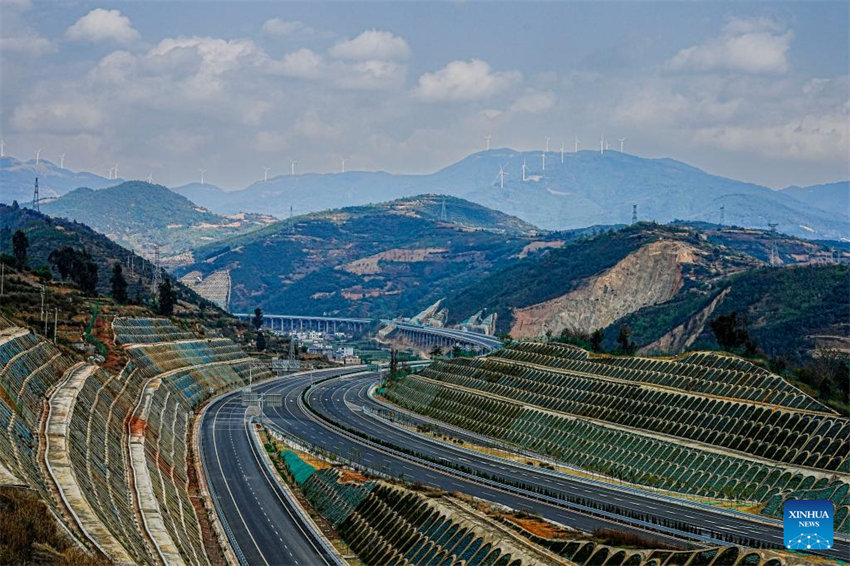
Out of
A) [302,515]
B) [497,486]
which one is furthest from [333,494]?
[497,486]

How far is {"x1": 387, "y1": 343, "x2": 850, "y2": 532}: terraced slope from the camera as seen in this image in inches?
3661

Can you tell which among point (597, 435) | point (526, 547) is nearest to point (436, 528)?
point (526, 547)

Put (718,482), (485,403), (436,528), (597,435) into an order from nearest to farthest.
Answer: (436,528) < (718,482) < (597,435) < (485,403)

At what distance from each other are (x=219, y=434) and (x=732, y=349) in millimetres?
65472

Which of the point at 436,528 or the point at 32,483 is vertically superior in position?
the point at 32,483

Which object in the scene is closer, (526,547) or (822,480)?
(526,547)

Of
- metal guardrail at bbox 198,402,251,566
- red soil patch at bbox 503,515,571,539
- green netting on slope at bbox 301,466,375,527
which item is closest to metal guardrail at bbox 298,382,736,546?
red soil patch at bbox 503,515,571,539

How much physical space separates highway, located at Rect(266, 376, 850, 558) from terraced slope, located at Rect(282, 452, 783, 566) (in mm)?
10969

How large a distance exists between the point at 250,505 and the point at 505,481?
2359 centimetres

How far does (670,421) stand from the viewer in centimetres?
11231

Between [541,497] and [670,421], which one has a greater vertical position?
[670,421]

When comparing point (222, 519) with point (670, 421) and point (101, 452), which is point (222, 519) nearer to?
point (101, 452)

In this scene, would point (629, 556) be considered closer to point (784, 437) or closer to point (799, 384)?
point (784, 437)

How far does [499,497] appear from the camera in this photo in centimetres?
9438
